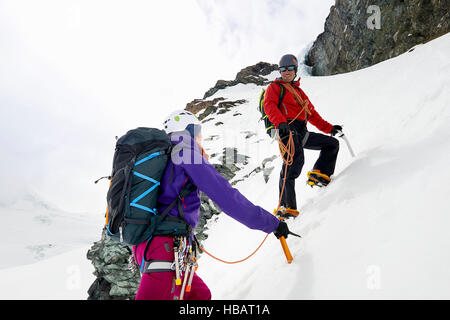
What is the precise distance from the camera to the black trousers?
408 cm

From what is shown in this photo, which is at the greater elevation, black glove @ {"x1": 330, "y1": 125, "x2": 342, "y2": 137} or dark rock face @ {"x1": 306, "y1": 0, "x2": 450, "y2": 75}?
dark rock face @ {"x1": 306, "y1": 0, "x2": 450, "y2": 75}

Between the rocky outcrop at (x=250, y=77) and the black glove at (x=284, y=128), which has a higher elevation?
the rocky outcrop at (x=250, y=77)

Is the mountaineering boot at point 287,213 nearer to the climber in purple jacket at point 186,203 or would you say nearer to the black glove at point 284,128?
the black glove at point 284,128

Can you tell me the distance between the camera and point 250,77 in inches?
2297

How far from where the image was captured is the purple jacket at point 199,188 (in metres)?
2.20

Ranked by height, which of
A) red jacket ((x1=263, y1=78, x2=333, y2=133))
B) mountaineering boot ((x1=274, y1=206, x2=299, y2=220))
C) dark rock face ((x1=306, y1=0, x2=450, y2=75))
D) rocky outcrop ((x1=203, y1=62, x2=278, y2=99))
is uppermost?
rocky outcrop ((x1=203, y1=62, x2=278, y2=99))

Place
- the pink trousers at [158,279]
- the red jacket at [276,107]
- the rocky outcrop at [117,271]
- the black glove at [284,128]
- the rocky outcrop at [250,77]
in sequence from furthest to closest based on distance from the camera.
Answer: the rocky outcrop at [250,77] < the rocky outcrop at [117,271] < the red jacket at [276,107] < the black glove at [284,128] < the pink trousers at [158,279]

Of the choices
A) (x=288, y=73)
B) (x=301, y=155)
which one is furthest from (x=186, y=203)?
(x=288, y=73)

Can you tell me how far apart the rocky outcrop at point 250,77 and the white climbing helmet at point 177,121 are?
177 feet

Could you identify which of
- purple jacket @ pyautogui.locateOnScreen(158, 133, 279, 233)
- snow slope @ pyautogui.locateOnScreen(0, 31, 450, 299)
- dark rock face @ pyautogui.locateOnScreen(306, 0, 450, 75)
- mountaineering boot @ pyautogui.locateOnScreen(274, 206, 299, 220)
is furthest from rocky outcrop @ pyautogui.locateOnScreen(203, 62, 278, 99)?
purple jacket @ pyautogui.locateOnScreen(158, 133, 279, 233)

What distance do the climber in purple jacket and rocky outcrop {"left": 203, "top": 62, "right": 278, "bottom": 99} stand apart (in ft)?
179

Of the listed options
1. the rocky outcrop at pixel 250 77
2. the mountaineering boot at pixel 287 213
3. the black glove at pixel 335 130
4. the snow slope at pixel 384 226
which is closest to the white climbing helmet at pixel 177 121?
the snow slope at pixel 384 226

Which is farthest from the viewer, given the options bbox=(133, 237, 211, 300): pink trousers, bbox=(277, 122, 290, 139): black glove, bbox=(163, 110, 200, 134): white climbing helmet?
bbox=(277, 122, 290, 139): black glove

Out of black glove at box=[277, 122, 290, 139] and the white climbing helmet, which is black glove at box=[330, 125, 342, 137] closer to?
black glove at box=[277, 122, 290, 139]
